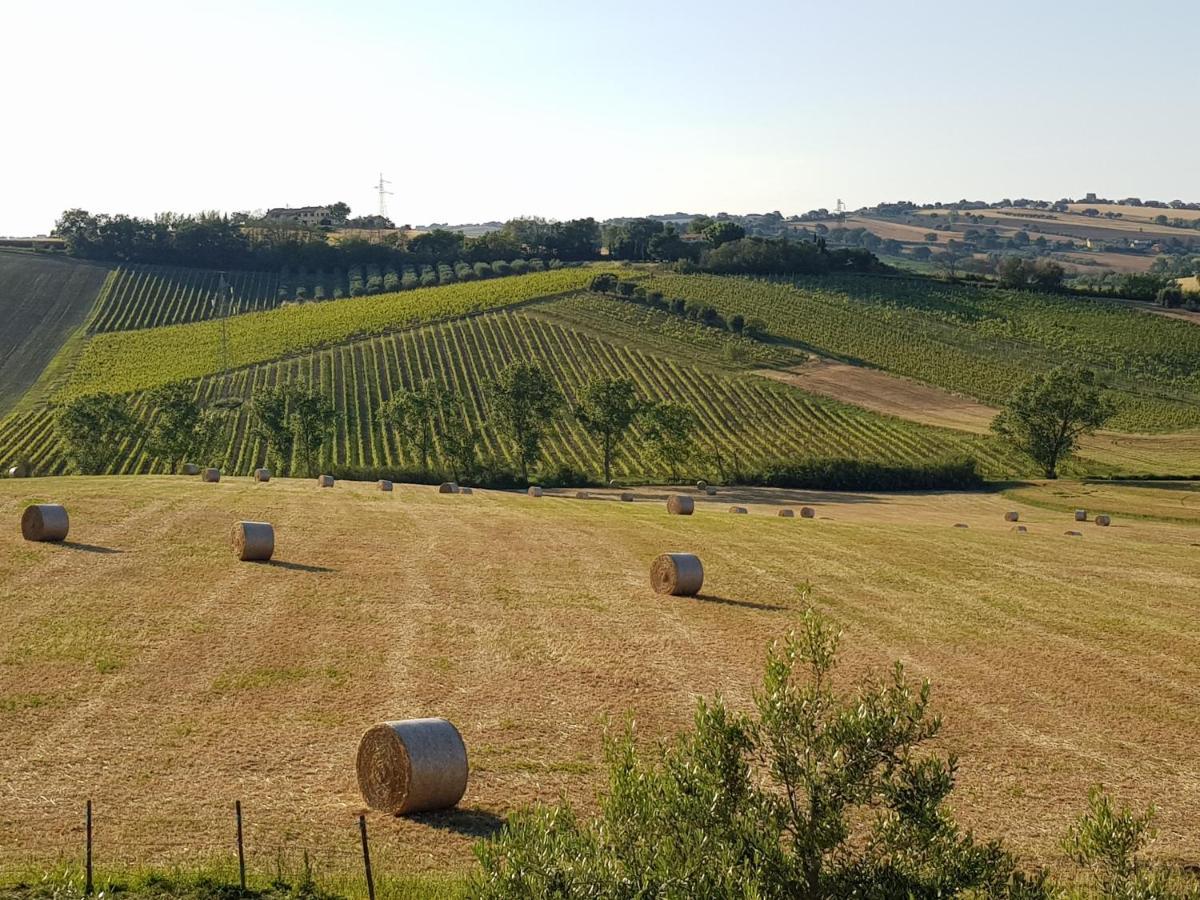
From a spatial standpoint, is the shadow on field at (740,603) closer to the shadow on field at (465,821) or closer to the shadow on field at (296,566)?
the shadow on field at (296,566)

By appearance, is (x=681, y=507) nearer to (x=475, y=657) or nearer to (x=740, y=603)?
(x=740, y=603)

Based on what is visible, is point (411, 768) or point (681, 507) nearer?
point (411, 768)

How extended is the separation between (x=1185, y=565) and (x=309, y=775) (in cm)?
3715

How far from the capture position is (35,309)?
16050 cm

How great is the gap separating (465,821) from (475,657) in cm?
966

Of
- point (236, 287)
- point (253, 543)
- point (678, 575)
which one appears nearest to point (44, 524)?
point (253, 543)

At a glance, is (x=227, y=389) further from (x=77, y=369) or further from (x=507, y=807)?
(x=507, y=807)

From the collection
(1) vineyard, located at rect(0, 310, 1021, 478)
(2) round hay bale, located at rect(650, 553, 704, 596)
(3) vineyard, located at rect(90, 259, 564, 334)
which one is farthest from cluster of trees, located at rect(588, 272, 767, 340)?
(2) round hay bale, located at rect(650, 553, 704, 596)

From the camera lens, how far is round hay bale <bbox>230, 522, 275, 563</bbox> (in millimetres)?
38594

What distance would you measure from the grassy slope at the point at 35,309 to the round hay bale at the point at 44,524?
8455cm

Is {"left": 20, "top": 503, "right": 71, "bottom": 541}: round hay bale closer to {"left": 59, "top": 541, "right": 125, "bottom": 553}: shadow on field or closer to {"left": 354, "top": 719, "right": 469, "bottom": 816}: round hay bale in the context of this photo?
{"left": 59, "top": 541, "right": 125, "bottom": 553}: shadow on field

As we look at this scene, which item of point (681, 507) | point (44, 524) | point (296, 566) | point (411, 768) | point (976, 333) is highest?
point (411, 768)

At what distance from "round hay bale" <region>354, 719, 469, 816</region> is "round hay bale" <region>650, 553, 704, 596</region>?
56.1 ft

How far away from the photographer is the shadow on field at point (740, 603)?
36.3 metres
